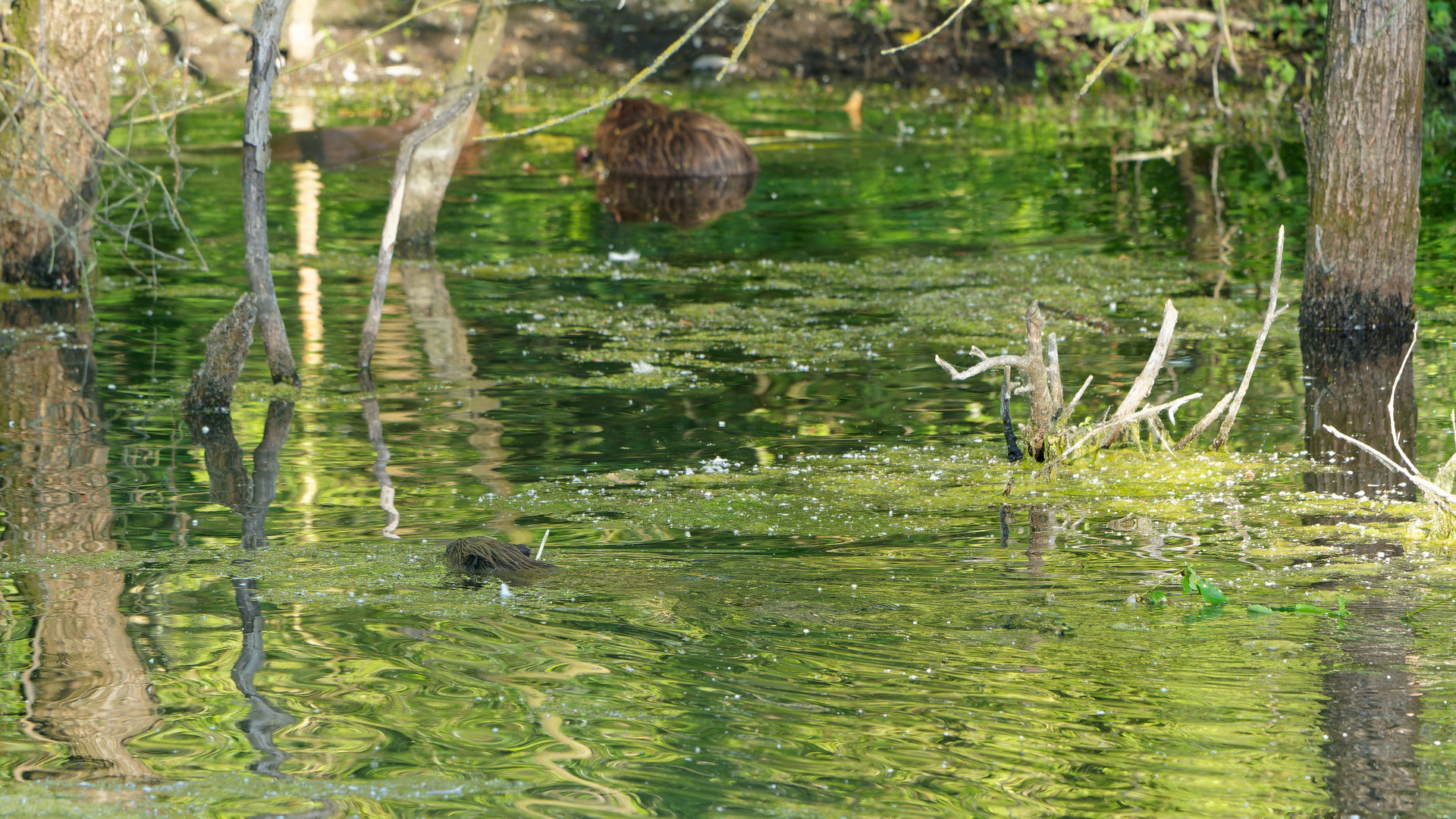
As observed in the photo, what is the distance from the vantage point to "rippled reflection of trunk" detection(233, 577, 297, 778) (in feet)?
15.9

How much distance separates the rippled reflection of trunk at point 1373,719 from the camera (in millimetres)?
4484

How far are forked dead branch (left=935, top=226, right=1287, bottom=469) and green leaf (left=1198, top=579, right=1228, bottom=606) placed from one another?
57.9 inches

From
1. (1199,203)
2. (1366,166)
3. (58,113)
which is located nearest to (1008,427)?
(1366,166)

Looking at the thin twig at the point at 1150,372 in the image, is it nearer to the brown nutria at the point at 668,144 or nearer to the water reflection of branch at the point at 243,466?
the water reflection of branch at the point at 243,466

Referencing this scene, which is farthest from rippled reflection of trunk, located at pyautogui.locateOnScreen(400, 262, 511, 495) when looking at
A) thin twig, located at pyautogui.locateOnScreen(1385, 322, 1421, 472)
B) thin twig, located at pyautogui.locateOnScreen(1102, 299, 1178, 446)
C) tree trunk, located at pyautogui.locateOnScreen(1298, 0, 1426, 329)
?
tree trunk, located at pyautogui.locateOnScreen(1298, 0, 1426, 329)

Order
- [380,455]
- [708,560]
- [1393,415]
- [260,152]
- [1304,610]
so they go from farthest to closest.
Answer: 1. [260,152]
2. [380,455]
3. [1393,415]
4. [708,560]
5. [1304,610]

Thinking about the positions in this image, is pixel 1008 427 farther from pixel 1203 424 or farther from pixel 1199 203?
pixel 1199 203

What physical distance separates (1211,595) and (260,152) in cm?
529

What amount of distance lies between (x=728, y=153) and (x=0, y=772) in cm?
1379

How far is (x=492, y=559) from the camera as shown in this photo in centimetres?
636

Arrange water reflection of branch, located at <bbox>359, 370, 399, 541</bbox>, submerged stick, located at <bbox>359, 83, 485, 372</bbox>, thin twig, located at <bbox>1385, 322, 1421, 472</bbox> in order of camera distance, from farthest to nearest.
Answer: submerged stick, located at <bbox>359, 83, 485, 372</bbox> < water reflection of branch, located at <bbox>359, 370, 399, 541</bbox> < thin twig, located at <bbox>1385, 322, 1421, 472</bbox>

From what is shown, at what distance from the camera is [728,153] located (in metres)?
17.9

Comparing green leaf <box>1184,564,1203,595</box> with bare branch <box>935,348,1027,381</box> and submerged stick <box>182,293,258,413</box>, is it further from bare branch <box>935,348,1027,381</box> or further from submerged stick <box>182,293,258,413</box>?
submerged stick <box>182,293,258,413</box>

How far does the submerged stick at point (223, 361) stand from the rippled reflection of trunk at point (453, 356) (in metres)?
1.14
